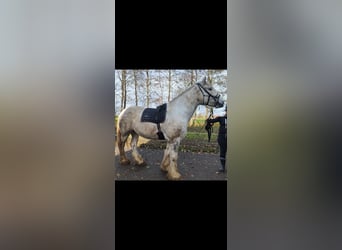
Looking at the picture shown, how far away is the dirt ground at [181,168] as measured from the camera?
1.71 metres

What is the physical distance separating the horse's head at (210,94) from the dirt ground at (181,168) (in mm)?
344

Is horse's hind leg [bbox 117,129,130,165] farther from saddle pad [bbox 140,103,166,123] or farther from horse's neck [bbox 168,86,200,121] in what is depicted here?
horse's neck [bbox 168,86,200,121]

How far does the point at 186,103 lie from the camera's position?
1736mm

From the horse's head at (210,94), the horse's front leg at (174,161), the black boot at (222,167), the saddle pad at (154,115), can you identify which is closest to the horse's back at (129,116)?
the saddle pad at (154,115)

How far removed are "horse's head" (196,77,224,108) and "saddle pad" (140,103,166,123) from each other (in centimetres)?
28

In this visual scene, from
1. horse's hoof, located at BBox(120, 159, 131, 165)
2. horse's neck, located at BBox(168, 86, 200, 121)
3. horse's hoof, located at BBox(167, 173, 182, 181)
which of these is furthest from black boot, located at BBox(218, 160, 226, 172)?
horse's hoof, located at BBox(120, 159, 131, 165)

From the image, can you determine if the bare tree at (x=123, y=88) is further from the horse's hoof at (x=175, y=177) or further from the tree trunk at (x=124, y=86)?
the horse's hoof at (x=175, y=177)

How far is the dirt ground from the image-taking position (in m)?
1.71

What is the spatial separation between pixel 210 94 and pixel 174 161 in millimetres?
508
